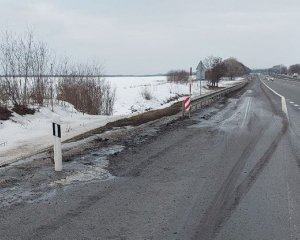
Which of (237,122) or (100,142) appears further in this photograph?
(237,122)

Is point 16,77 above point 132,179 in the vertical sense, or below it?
above

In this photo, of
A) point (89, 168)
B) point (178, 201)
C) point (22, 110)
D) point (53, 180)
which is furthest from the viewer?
point (22, 110)

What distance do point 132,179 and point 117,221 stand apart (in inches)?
94.3

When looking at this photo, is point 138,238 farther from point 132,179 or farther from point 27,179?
point 27,179

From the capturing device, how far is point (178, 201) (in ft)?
21.2

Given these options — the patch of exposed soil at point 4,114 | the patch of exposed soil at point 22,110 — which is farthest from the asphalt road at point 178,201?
the patch of exposed soil at point 22,110

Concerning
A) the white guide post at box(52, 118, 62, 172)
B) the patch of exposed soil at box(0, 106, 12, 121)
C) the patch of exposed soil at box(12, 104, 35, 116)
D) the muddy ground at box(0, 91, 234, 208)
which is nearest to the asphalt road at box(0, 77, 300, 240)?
the muddy ground at box(0, 91, 234, 208)

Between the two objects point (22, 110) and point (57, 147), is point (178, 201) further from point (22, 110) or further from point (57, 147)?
point (22, 110)

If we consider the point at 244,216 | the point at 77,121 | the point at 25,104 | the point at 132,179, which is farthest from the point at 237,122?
the point at 244,216

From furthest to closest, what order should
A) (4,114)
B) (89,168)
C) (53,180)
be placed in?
(4,114) → (89,168) → (53,180)

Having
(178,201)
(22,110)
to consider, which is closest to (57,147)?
(178,201)

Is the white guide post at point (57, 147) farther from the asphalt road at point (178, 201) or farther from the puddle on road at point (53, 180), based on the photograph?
the asphalt road at point (178, 201)

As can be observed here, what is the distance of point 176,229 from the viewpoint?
5.24 metres

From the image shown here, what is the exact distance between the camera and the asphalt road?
5.19 meters
